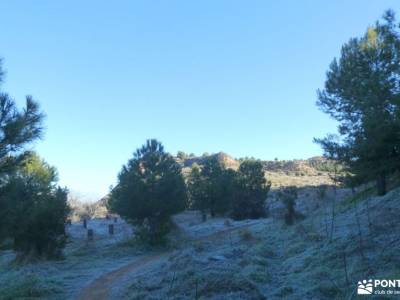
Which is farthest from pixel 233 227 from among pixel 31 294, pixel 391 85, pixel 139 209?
pixel 31 294

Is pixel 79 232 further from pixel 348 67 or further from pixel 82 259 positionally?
pixel 348 67

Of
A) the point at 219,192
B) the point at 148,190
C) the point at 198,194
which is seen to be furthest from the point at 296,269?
the point at 198,194

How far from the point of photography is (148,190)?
2917cm

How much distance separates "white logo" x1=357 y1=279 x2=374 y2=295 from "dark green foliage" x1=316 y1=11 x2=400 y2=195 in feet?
26.3

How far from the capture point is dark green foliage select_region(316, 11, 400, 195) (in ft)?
61.2

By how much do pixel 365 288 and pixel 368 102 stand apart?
13.4 metres

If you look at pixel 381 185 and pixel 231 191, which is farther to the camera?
pixel 231 191

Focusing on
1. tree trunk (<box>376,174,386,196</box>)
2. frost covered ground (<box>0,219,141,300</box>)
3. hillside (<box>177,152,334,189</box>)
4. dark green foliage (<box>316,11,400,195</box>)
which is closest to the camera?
frost covered ground (<box>0,219,141,300</box>)

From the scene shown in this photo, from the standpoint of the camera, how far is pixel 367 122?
20.2m

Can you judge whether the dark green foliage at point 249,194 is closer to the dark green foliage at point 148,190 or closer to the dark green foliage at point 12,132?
the dark green foliage at point 148,190

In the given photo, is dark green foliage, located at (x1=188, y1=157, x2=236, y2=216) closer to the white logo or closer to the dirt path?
the dirt path

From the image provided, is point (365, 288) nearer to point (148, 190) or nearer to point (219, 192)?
point (148, 190)

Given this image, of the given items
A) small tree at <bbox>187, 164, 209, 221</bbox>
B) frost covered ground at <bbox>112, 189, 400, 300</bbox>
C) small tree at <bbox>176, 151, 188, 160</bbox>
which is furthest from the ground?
small tree at <bbox>176, 151, 188, 160</bbox>

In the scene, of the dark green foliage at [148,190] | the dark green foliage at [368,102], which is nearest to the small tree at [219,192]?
the dark green foliage at [148,190]
